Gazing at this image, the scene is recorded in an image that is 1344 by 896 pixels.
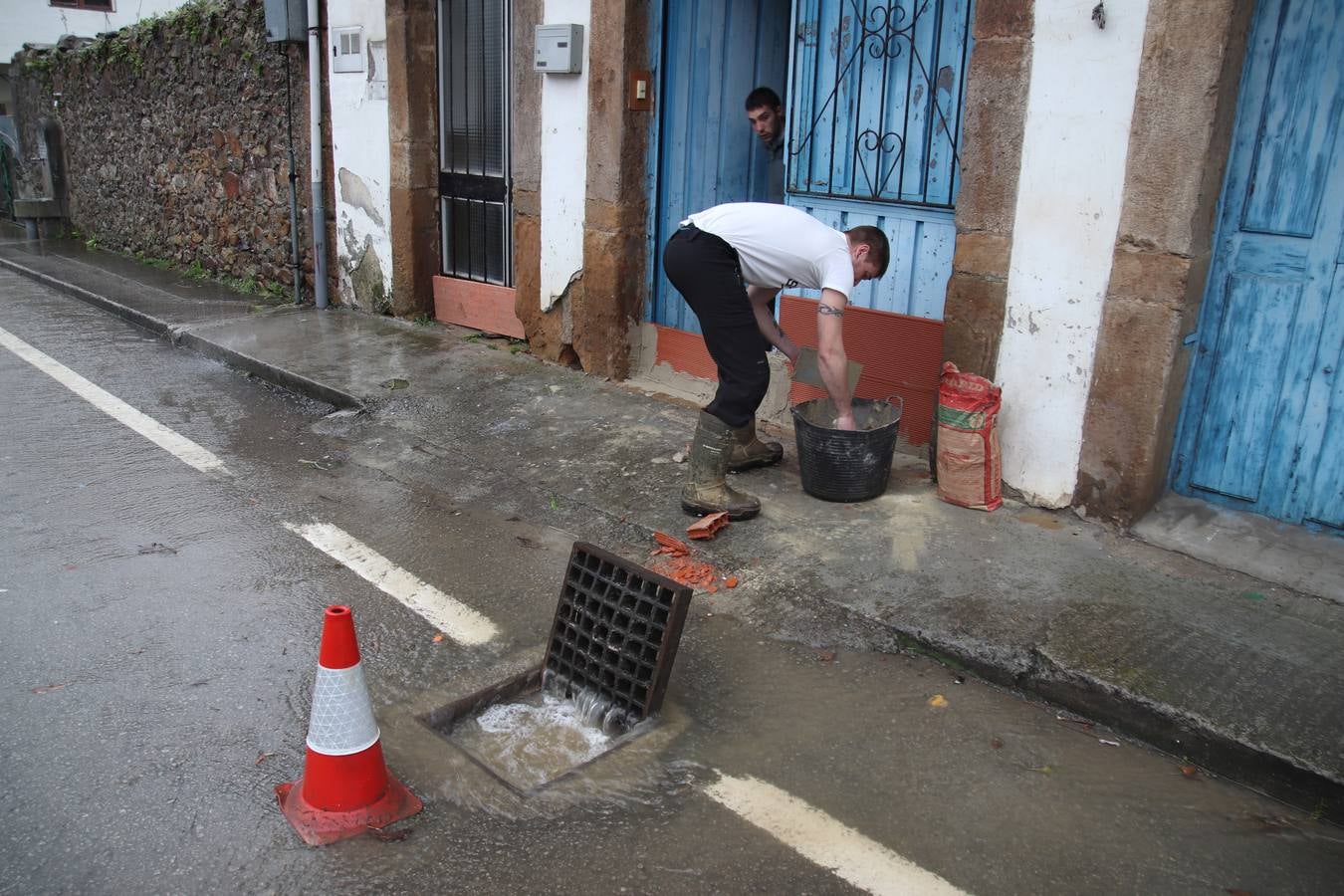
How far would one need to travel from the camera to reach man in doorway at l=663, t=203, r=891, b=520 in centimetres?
488

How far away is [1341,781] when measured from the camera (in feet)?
10.3

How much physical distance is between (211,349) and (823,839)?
7318 millimetres

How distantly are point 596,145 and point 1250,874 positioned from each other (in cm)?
562

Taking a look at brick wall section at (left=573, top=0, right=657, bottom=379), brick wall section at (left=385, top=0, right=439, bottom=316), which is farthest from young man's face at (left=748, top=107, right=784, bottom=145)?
brick wall section at (left=385, top=0, right=439, bottom=316)

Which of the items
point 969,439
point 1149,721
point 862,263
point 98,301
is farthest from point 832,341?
point 98,301

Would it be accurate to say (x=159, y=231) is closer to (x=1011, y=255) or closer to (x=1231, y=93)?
(x=1011, y=255)

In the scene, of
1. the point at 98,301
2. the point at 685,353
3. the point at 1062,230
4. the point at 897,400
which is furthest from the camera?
the point at 98,301

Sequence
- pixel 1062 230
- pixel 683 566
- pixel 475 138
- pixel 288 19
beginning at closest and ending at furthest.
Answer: pixel 683 566, pixel 1062 230, pixel 475 138, pixel 288 19

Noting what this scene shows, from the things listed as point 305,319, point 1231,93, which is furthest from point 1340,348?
point 305,319

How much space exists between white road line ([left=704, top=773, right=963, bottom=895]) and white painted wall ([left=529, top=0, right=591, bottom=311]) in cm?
485

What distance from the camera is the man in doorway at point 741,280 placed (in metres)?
4.88

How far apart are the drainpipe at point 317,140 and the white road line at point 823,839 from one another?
7920 mm

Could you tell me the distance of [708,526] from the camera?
492 centimetres

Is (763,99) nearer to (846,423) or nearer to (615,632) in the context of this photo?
(846,423)
